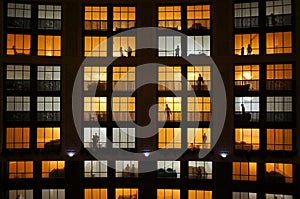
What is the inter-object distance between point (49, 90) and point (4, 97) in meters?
3.66

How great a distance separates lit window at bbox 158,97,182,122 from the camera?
107ft

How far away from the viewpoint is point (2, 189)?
1251 inches

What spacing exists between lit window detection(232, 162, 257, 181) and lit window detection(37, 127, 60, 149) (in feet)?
48.9

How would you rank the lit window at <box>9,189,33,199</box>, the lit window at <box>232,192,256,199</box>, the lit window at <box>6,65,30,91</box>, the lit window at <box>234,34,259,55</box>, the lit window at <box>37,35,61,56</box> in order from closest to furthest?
1. the lit window at <box>232,192,256,199</box>
2. the lit window at <box>234,34,259,55</box>
3. the lit window at <box>6,65,30,91</box>
4. the lit window at <box>9,189,33,199</box>
5. the lit window at <box>37,35,61,56</box>

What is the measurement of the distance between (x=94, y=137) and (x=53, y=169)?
4.41m

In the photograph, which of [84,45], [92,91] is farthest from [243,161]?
[84,45]

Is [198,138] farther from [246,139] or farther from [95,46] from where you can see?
[95,46]

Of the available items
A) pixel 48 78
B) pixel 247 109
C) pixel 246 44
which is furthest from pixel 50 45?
pixel 247 109

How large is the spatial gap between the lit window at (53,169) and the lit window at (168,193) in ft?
27.1

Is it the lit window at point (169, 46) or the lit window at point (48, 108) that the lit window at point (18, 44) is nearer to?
the lit window at point (48, 108)

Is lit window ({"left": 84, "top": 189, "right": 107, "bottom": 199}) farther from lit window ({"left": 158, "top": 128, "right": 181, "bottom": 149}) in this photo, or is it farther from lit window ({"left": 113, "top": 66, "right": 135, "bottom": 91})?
lit window ({"left": 113, "top": 66, "right": 135, "bottom": 91})

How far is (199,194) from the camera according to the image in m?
32.3

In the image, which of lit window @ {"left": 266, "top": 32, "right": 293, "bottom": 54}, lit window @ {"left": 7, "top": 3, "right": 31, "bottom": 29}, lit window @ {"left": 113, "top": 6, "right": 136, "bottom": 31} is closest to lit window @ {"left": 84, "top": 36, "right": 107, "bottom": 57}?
lit window @ {"left": 113, "top": 6, "right": 136, "bottom": 31}

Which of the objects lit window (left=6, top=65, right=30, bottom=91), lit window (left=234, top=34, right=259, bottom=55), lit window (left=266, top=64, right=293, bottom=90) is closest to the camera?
lit window (left=266, top=64, right=293, bottom=90)
